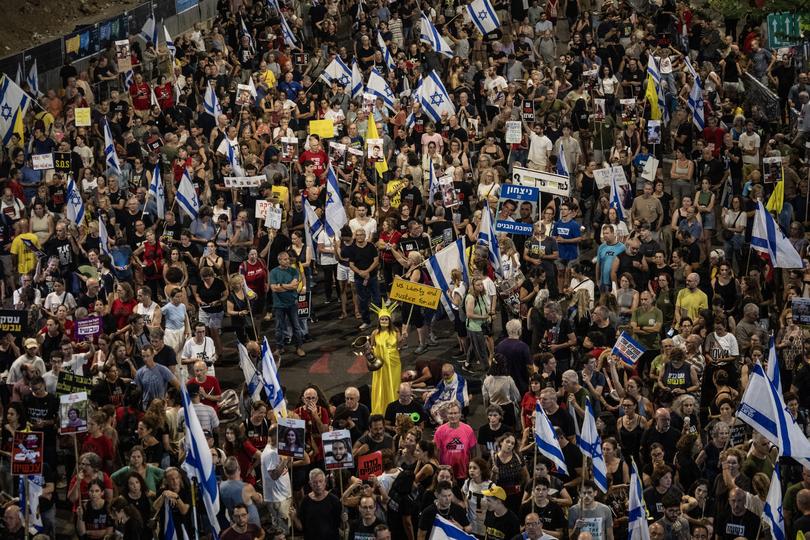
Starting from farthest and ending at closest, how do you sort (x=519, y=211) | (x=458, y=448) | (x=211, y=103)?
1. (x=211, y=103)
2. (x=519, y=211)
3. (x=458, y=448)

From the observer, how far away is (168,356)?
68.1 ft

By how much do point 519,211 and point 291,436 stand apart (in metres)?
8.57

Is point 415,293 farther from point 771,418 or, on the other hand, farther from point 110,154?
point 110,154

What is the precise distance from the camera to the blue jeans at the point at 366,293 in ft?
78.2

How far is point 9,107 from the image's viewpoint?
28.6m

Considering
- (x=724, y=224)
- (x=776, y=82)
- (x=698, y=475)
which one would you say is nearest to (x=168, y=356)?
(x=698, y=475)

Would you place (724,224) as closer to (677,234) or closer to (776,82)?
(677,234)

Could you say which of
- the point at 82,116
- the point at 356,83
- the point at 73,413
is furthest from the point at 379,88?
the point at 73,413

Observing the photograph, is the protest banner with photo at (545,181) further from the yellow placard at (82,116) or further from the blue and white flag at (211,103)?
the yellow placard at (82,116)

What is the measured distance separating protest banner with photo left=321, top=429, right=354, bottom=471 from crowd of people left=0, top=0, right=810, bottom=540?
4cm

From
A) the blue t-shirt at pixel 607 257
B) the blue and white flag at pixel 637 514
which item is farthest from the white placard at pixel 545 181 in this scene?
the blue and white flag at pixel 637 514

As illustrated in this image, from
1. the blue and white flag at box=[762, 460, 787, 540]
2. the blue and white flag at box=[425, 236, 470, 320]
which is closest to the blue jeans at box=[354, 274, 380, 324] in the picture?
the blue and white flag at box=[425, 236, 470, 320]

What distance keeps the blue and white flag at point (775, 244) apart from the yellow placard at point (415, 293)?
445 centimetres

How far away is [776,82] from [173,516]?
1768 centimetres
